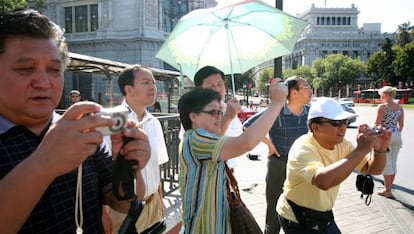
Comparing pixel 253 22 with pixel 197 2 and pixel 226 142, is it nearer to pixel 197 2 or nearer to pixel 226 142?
pixel 226 142

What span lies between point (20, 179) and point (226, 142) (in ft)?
4.62

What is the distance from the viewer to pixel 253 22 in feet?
11.6

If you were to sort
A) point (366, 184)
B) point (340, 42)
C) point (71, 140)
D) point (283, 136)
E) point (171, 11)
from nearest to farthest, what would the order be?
point (71, 140) < point (366, 184) < point (283, 136) < point (171, 11) < point (340, 42)

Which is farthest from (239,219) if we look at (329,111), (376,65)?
(376,65)

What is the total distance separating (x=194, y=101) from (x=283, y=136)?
1982 millimetres

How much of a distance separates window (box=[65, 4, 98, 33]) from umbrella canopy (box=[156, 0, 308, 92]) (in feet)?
136

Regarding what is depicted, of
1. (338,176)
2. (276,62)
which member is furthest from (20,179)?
(276,62)

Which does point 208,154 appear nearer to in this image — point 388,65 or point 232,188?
point 232,188

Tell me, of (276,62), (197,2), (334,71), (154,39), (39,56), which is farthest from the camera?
(334,71)

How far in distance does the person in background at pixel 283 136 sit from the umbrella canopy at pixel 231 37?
633mm

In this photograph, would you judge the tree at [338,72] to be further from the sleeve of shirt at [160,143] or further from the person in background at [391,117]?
the sleeve of shirt at [160,143]

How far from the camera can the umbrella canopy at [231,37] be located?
3.48m

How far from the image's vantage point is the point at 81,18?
140 feet

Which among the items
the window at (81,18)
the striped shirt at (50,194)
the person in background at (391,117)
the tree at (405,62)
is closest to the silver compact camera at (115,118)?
the striped shirt at (50,194)
